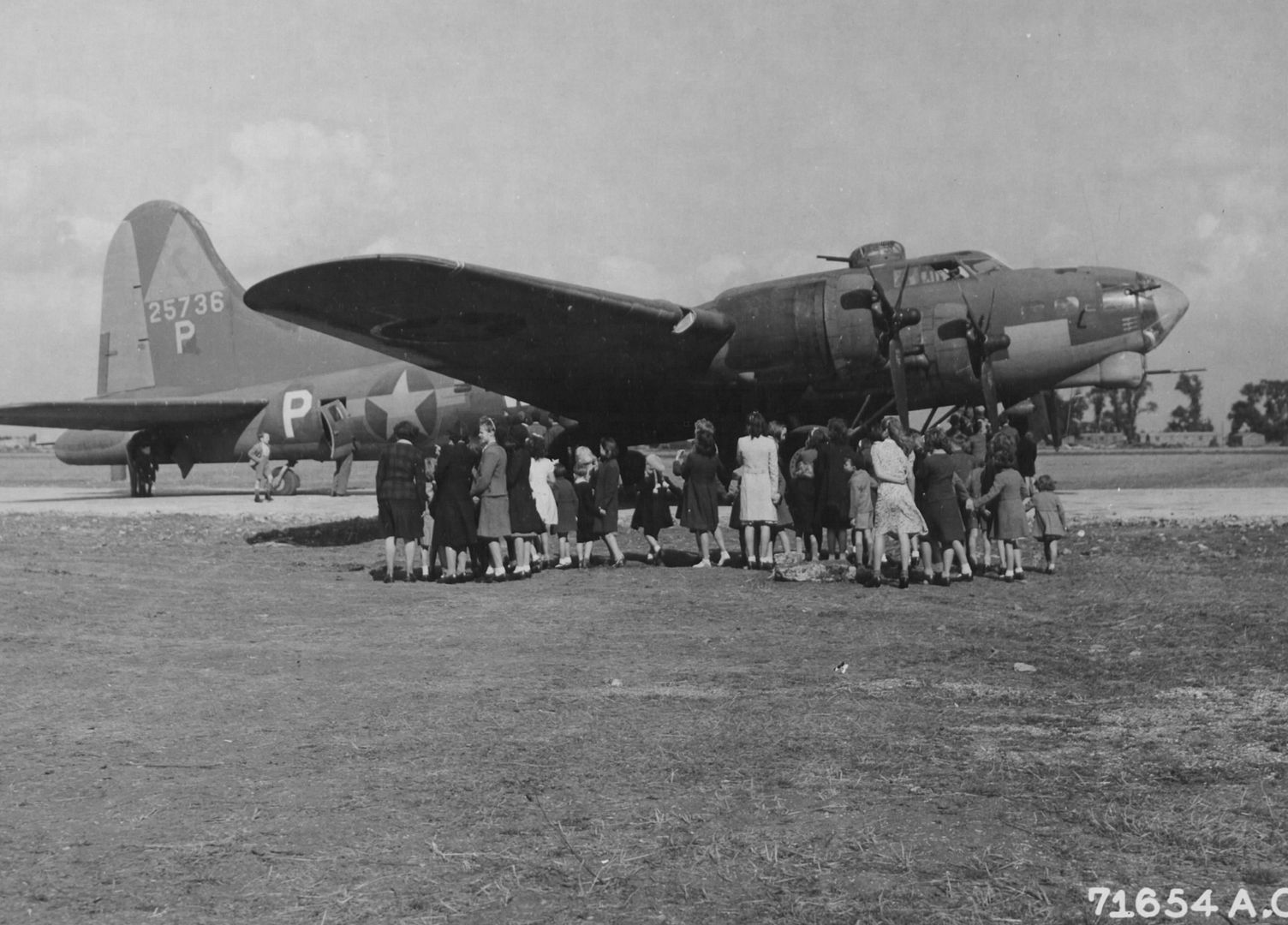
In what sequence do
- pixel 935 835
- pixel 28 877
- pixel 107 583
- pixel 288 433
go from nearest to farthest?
pixel 28 877
pixel 935 835
pixel 107 583
pixel 288 433

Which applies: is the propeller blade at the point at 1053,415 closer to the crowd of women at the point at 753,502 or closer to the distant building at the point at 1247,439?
the crowd of women at the point at 753,502

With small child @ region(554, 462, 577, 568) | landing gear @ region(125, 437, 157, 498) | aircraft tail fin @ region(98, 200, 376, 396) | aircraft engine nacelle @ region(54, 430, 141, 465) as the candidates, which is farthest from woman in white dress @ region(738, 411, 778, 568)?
aircraft engine nacelle @ region(54, 430, 141, 465)

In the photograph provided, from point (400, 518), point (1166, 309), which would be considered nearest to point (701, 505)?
point (400, 518)

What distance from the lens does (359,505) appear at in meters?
21.5

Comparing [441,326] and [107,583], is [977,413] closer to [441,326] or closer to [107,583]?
[441,326]

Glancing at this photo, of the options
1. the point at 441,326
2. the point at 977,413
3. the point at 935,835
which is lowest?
the point at 935,835

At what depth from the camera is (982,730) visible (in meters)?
4.91

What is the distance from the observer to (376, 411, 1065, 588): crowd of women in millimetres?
10172

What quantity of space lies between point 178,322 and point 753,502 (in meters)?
17.6

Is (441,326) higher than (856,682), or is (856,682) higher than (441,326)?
(441,326)

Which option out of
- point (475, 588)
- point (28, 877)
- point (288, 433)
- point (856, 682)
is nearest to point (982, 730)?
point (856, 682)

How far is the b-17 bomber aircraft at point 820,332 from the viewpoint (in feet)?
45.9

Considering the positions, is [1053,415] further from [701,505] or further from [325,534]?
[325,534]

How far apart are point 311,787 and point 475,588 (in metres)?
6.39
